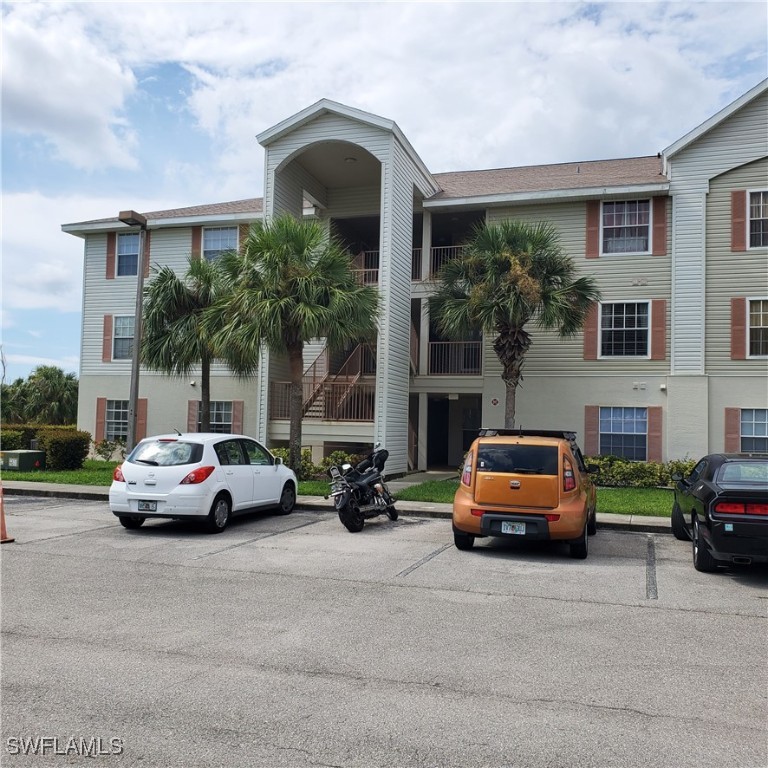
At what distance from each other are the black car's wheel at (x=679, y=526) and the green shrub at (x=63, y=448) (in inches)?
652

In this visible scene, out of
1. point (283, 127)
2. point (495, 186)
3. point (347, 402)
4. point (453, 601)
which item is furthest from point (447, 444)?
point (453, 601)

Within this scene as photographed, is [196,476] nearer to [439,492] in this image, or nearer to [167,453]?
[167,453]

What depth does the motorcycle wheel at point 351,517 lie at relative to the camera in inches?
464

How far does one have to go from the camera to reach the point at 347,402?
20.7m

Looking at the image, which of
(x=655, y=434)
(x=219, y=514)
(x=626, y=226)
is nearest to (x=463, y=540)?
(x=219, y=514)

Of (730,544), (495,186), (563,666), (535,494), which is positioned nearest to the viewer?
(563,666)

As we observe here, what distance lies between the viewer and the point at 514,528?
962 centimetres

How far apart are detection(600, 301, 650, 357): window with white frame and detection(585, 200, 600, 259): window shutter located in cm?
157

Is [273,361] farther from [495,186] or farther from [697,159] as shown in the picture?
[697,159]

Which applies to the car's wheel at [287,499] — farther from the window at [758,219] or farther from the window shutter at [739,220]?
the window at [758,219]

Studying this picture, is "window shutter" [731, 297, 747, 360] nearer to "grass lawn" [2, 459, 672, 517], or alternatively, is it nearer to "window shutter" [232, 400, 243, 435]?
"grass lawn" [2, 459, 672, 517]

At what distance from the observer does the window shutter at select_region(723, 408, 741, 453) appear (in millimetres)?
19688

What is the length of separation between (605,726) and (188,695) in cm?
259

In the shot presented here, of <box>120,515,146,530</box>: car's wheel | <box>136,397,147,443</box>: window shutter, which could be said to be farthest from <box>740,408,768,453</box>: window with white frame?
<box>136,397,147,443</box>: window shutter
